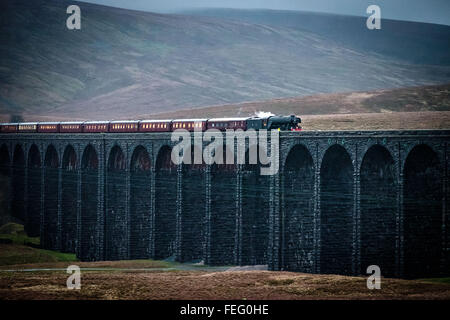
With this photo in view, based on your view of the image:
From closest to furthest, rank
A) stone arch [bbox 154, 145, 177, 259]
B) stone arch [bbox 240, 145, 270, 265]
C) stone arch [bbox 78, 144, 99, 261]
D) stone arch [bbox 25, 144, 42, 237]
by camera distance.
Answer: stone arch [bbox 240, 145, 270, 265] < stone arch [bbox 154, 145, 177, 259] < stone arch [bbox 78, 144, 99, 261] < stone arch [bbox 25, 144, 42, 237]

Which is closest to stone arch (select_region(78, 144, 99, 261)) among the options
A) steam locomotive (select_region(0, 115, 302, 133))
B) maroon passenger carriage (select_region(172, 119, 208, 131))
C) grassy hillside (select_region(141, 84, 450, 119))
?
steam locomotive (select_region(0, 115, 302, 133))

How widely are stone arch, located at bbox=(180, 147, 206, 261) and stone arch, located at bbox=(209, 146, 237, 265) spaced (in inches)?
99.5

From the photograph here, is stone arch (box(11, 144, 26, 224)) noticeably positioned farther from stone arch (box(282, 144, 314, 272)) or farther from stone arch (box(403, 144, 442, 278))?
stone arch (box(403, 144, 442, 278))

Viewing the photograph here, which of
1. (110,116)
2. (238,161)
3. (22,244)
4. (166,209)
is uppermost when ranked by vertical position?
(110,116)

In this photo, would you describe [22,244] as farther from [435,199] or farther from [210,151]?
[435,199]

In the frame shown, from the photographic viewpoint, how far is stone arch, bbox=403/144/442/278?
43.0 meters

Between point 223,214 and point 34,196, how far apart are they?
3334 cm

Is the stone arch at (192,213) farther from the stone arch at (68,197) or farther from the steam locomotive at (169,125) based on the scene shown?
the stone arch at (68,197)

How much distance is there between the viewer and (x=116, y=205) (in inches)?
2589

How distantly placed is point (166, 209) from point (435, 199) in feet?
82.7

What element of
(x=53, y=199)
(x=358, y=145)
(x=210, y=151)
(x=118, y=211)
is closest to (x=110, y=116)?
(x=53, y=199)

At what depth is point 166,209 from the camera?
60344 millimetres
